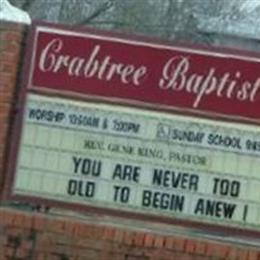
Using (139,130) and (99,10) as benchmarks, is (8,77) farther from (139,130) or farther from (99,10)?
(99,10)

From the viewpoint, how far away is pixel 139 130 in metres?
10.7

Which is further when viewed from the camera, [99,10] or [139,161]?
[99,10]

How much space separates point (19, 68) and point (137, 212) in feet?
6.04

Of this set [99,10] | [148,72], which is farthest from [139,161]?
[99,10]

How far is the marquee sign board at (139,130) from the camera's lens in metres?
10.6

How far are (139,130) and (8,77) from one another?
55.5 inches

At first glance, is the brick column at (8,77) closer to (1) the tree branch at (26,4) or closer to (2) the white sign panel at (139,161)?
(2) the white sign panel at (139,161)

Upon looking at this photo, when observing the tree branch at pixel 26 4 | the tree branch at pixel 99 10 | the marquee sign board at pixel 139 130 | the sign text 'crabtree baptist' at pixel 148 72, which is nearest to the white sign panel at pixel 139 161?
the marquee sign board at pixel 139 130

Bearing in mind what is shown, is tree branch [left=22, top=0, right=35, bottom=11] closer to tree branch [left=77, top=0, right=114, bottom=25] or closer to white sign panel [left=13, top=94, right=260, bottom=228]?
tree branch [left=77, top=0, right=114, bottom=25]

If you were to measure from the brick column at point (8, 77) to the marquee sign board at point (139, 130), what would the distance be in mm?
138

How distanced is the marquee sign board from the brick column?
0.45 feet

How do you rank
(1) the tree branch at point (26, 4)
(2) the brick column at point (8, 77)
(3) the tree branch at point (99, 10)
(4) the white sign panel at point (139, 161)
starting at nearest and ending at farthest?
1. (4) the white sign panel at point (139, 161)
2. (2) the brick column at point (8, 77)
3. (1) the tree branch at point (26, 4)
4. (3) the tree branch at point (99, 10)

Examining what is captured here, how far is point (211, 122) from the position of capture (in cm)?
1061

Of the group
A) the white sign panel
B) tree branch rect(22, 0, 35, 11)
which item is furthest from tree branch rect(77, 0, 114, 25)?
the white sign panel
